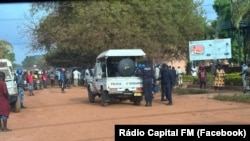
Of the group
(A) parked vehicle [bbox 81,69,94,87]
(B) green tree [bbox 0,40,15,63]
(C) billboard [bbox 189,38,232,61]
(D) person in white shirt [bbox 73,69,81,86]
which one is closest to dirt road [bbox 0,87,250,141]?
(A) parked vehicle [bbox 81,69,94,87]

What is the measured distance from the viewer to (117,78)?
64.8 ft

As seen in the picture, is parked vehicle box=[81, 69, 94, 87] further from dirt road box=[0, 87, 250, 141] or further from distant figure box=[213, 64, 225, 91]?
distant figure box=[213, 64, 225, 91]

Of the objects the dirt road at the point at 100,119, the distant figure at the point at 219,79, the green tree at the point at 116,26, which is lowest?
the dirt road at the point at 100,119

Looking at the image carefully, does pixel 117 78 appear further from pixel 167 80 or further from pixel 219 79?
pixel 219 79

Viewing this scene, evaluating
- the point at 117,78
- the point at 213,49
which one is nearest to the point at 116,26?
the point at 213,49

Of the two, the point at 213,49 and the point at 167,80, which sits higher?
the point at 213,49

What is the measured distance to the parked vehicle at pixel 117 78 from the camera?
1962 centimetres

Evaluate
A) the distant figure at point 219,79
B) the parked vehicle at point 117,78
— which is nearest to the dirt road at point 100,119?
the parked vehicle at point 117,78

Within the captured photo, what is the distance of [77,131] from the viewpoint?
12648 millimetres

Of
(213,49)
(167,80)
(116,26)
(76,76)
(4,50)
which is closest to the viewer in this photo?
(167,80)

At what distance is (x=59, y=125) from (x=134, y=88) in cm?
591

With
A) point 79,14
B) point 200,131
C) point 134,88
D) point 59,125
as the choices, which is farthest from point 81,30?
point 200,131

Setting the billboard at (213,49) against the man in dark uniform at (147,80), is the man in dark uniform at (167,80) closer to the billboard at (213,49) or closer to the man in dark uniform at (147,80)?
the man in dark uniform at (147,80)

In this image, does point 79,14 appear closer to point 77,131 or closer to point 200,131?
point 77,131
